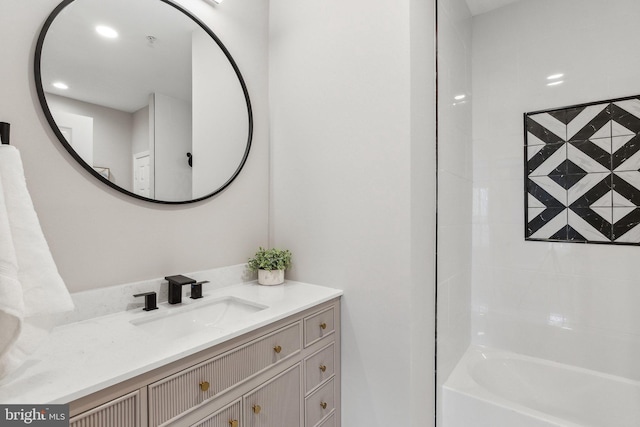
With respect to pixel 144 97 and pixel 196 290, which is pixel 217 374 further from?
pixel 144 97

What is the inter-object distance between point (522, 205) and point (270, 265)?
64.9 inches

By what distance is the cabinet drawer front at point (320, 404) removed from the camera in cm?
134

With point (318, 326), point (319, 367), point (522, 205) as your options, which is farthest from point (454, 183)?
point (319, 367)

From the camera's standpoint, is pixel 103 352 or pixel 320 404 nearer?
pixel 103 352

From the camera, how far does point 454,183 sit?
186 centimetres

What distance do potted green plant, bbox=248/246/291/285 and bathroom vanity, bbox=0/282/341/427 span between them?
0.18ft

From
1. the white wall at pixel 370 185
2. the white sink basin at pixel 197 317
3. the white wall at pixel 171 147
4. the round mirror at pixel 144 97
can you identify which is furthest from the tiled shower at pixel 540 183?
the white wall at pixel 171 147

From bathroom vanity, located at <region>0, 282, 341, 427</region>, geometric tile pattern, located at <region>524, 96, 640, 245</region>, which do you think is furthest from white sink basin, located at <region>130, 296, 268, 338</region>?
geometric tile pattern, located at <region>524, 96, 640, 245</region>

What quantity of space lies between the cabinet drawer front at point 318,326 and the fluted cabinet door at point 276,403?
0.40 ft

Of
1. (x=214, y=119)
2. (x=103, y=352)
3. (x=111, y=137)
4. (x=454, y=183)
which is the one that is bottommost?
(x=103, y=352)

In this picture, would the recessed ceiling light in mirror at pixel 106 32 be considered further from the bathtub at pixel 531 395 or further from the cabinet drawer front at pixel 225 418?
the bathtub at pixel 531 395

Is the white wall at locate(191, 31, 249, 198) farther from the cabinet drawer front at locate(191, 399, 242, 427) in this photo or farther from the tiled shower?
the tiled shower

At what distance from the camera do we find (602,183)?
179 cm

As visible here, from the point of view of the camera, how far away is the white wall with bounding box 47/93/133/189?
1.19 metres
